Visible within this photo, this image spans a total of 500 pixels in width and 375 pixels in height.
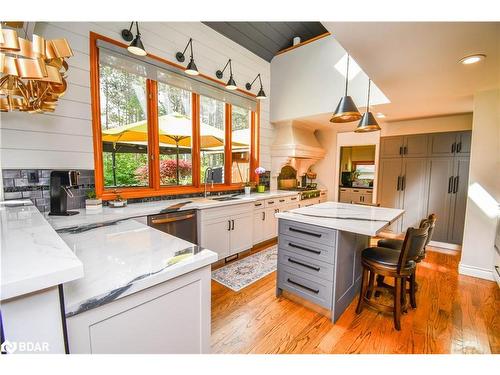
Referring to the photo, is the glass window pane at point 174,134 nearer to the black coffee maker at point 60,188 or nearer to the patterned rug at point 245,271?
the black coffee maker at point 60,188

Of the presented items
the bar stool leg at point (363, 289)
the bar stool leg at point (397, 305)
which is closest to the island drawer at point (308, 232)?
the bar stool leg at point (363, 289)

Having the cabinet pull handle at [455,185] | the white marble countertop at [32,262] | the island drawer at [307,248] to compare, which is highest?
the cabinet pull handle at [455,185]

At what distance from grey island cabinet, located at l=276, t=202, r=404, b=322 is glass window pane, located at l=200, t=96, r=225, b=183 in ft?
6.03

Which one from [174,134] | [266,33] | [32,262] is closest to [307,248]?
[32,262]

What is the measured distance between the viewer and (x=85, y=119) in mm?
2348

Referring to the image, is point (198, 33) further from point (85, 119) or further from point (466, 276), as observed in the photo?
point (466, 276)

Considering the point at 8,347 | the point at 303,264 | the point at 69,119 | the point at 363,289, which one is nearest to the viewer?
the point at 8,347

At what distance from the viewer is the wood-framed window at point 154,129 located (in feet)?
8.26

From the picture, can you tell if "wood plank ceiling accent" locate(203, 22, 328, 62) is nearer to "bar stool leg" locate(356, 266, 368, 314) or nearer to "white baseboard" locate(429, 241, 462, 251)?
"bar stool leg" locate(356, 266, 368, 314)

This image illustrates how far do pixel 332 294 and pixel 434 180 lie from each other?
10.8 ft

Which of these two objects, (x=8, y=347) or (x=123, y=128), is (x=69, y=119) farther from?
(x=8, y=347)

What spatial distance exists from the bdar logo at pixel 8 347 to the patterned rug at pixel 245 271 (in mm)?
2009

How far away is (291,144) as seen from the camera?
4.36 metres

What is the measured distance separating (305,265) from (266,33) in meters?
3.96
